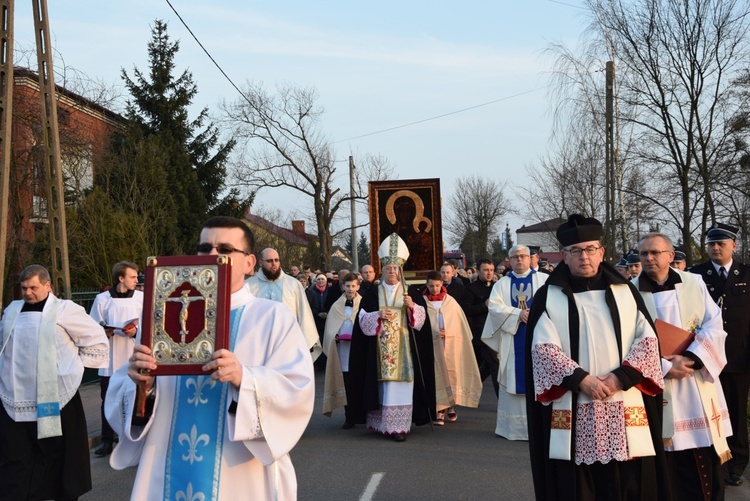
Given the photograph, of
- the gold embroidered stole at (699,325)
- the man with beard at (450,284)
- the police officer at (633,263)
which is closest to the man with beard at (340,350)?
the man with beard at (450,284)

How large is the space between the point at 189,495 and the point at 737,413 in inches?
220

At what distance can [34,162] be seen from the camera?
735 inches

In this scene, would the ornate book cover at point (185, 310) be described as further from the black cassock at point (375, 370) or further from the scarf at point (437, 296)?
the scarf at point (437, 296)

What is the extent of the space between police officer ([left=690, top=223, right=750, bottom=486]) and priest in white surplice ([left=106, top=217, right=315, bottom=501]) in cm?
512

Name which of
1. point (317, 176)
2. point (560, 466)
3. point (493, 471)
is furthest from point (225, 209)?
point (560, 466)

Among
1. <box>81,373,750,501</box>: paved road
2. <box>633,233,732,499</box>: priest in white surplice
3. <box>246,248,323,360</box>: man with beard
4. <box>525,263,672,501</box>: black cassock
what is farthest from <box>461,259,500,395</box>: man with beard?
<box>525,263,672,501</box>: black cassock

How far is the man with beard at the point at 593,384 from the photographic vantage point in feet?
16.3

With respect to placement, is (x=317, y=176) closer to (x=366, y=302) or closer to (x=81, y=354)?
Result: (x=366, y=302)

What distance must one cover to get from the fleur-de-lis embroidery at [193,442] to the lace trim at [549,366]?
214cm

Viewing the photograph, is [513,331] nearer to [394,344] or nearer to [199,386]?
[394,344]

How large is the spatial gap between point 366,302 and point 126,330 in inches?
114

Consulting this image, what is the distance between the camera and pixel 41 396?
669cm

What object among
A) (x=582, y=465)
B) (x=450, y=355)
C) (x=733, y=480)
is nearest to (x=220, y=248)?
(x=582, y=465)

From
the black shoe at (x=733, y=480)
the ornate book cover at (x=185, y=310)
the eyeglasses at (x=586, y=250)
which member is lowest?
the black shoe at (x=733, y=480)
